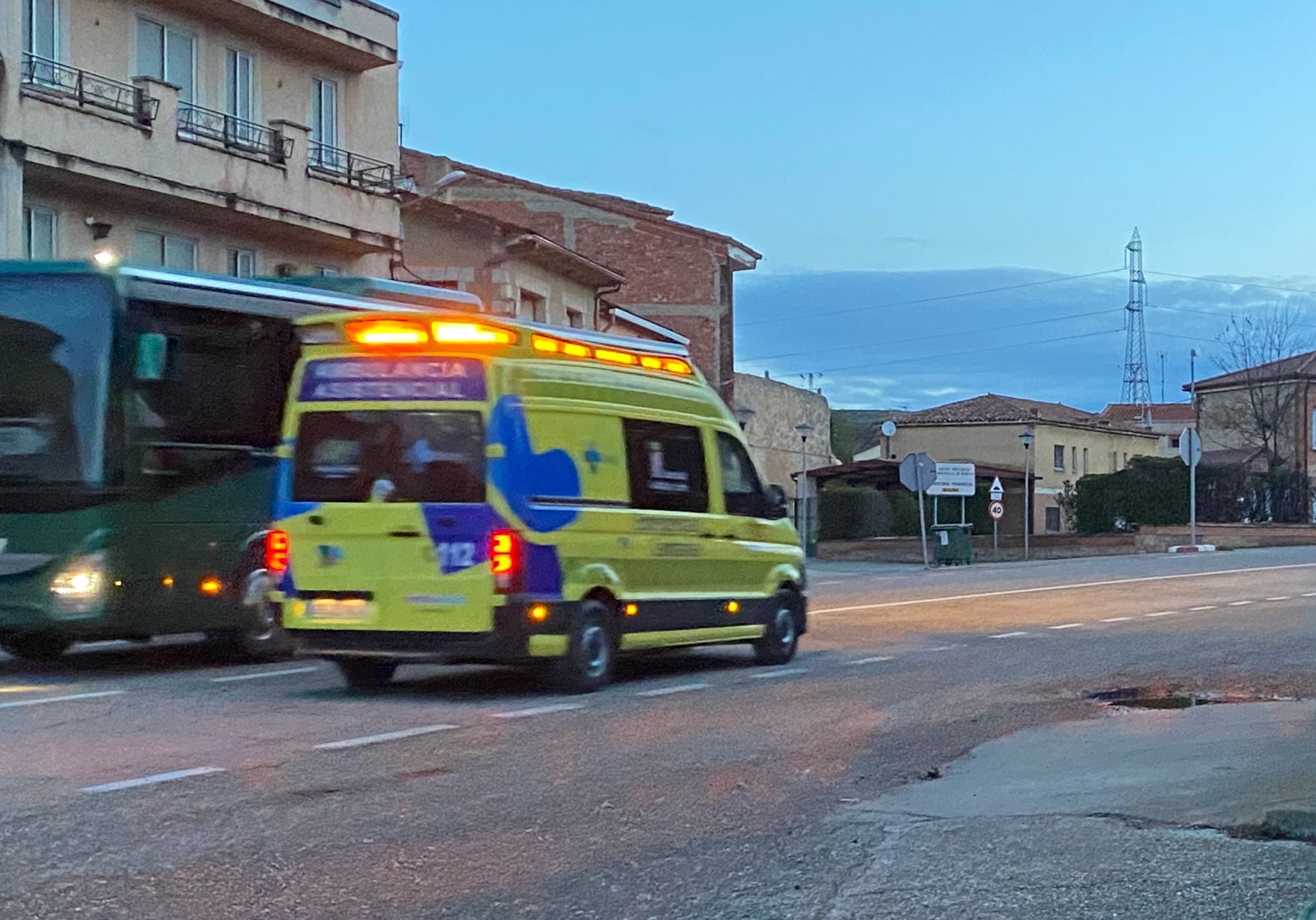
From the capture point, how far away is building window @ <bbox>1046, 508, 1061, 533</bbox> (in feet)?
261

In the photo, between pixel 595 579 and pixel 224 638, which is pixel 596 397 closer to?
pixel 595 579

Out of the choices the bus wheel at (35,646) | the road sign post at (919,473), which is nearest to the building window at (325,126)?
the road sign post at (919,473)

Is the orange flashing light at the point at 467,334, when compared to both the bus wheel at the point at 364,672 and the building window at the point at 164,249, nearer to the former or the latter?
the bus wheel at the point at 364,672

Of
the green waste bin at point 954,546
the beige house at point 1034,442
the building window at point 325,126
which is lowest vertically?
the green waste bin at point 954,546

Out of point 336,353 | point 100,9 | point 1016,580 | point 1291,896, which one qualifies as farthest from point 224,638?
point 1016,580

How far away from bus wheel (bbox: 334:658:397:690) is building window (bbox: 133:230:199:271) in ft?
48.2

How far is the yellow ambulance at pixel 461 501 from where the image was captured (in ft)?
39.0

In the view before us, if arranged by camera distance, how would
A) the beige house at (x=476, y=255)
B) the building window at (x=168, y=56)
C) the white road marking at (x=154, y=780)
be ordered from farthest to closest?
the beige house at (x=476, y=255)
the building window at (x=168, y=56)
the white road marking at (x=154, y=780)

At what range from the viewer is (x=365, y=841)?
722cm

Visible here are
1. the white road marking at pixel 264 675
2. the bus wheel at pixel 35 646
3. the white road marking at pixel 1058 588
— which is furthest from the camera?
the white road marking at pixel 1058 588

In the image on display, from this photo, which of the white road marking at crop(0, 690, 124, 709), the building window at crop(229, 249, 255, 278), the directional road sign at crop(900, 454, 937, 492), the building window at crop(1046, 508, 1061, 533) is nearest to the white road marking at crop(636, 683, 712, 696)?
the white road marking at crop(0, 690, 124, 709)

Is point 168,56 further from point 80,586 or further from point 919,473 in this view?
point 919,473

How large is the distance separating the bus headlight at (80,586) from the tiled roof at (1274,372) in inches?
2762

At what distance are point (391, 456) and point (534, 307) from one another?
28.2 meters
